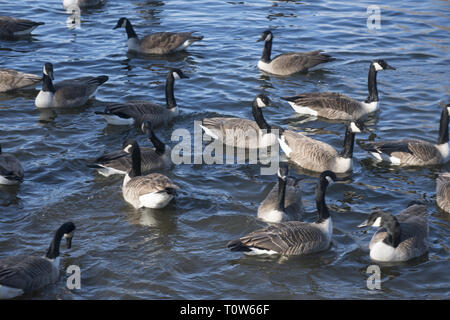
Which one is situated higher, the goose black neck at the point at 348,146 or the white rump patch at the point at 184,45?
the white rump patch at the point at 184,45

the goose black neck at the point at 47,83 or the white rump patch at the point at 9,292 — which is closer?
the white rump patch at the point at 9,292

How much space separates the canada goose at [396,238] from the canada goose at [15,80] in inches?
371

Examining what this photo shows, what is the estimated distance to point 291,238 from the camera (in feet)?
32.6

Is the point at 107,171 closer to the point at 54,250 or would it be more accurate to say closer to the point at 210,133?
the point at 210,133

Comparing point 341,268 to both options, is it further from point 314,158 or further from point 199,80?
point 199,80

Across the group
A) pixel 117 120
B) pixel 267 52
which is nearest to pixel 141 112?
pixel 117 120

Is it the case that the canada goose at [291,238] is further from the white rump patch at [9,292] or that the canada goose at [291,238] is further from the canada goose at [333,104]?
the canada goose at [333,104]

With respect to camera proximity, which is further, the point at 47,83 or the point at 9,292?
the point at 47,83

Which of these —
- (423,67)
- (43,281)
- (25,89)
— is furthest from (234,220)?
(423,67)

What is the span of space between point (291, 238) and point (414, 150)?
13.9ft

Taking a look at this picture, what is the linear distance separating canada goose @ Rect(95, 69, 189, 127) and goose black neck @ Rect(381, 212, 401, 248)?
6304mm

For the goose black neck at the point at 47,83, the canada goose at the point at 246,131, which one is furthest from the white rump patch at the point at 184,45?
the canada goose at the point at 246,131

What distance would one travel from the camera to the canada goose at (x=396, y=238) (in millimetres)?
9836

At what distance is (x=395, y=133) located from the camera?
14.5m
